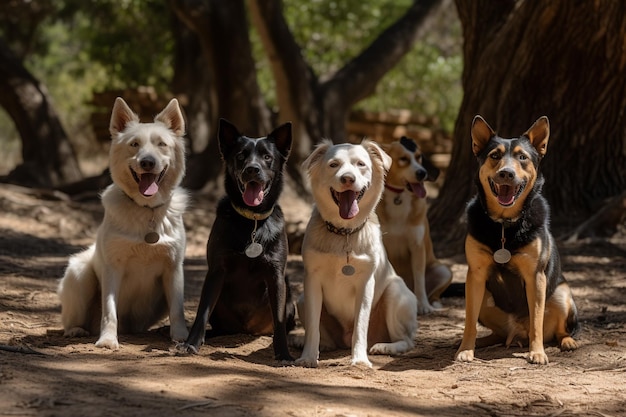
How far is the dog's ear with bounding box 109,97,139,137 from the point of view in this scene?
243 inches

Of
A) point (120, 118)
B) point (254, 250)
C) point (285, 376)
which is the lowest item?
point (285, 376)

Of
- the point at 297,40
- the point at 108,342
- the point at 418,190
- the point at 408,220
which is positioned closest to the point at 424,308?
the point at 408,220

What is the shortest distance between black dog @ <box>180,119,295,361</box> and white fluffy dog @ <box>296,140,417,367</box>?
20 cm

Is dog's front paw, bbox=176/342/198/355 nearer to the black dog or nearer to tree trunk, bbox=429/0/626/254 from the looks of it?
the black dog

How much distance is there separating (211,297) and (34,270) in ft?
12.7

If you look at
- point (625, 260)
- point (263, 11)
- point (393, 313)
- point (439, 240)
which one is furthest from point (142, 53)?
point (393, 313)

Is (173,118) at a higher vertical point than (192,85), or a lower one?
lower

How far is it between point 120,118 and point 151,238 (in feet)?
2.99

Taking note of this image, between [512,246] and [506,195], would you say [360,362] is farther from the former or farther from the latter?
[506,195]

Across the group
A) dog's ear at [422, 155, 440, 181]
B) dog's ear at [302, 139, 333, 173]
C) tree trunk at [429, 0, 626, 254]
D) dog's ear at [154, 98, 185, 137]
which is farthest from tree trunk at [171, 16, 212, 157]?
dog's ear at [302, 139, 333, 173]

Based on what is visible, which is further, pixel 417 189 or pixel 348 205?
pixel 417 189

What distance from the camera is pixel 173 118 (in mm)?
6305

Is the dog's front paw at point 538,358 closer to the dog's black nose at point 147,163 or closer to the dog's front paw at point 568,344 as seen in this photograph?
the dog's front paw at point 568,344

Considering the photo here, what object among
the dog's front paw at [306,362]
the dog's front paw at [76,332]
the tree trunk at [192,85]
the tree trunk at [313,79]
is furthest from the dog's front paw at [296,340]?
the tree trunk at [192,85]
